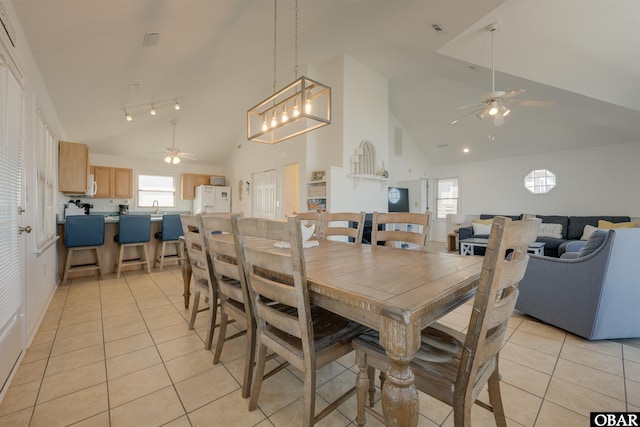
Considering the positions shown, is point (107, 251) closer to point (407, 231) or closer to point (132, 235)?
point (132, 235)

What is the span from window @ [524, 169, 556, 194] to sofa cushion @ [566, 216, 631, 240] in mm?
951

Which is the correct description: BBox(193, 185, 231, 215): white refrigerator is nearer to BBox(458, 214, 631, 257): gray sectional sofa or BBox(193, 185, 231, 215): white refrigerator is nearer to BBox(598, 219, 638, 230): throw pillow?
BBox(458, 214, 631, 257): gray sectional sofa

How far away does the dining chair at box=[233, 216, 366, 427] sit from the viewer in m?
1.09

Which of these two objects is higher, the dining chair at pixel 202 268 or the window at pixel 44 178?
the window at pixel 44 178

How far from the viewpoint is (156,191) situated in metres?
7.38

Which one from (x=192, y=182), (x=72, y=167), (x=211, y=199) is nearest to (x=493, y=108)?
(x=72, y=167)

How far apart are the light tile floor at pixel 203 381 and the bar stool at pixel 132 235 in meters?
1.67

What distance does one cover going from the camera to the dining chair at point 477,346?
2.91 ft

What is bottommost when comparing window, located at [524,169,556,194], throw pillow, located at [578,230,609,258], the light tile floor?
the light tile floor

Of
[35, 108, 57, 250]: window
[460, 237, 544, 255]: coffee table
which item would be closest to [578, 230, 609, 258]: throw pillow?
[460, 237, 544, 255]: coffee table

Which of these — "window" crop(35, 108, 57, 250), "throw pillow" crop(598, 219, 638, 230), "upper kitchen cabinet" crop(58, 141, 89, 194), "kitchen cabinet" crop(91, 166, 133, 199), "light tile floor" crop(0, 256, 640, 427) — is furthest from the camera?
"kitchen cabinet" crop(91, 166, 133, 199)

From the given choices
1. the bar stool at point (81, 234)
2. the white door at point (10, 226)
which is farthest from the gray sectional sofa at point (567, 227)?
the bar stool at point (81, 234)

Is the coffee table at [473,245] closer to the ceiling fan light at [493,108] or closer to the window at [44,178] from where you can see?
the ceiling fan light at [493,108]

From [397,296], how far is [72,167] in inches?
200
